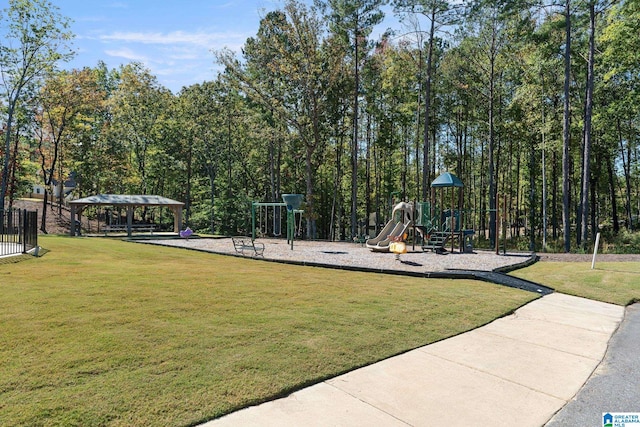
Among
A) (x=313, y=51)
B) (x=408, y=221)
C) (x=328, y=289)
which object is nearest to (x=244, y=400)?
(x=328, y=289)

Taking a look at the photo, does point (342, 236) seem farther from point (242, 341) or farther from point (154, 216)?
point (242, 341)

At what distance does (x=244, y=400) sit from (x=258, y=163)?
3412cm

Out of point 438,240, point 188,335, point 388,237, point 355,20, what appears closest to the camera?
point 188,335

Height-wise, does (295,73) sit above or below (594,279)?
above

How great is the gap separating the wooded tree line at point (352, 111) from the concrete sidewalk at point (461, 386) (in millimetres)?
11777

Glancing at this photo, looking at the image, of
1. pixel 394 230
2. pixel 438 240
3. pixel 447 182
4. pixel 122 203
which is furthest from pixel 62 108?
pixel 438 240

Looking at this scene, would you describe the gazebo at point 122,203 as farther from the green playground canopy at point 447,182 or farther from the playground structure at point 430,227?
the green playground canopy at point 447,182

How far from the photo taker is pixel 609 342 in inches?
199

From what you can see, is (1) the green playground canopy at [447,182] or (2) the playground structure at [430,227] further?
(1) the green playground canopy at [447,182]

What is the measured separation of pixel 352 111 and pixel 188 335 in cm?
2669

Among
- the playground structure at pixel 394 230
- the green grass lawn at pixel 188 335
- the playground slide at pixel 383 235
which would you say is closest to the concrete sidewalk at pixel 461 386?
the green grass lawn at pixel 188 335

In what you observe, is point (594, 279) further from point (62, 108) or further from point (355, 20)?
point (62, 108)

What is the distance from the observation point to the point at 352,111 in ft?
95.6

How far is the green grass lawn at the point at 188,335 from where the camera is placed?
293cm
